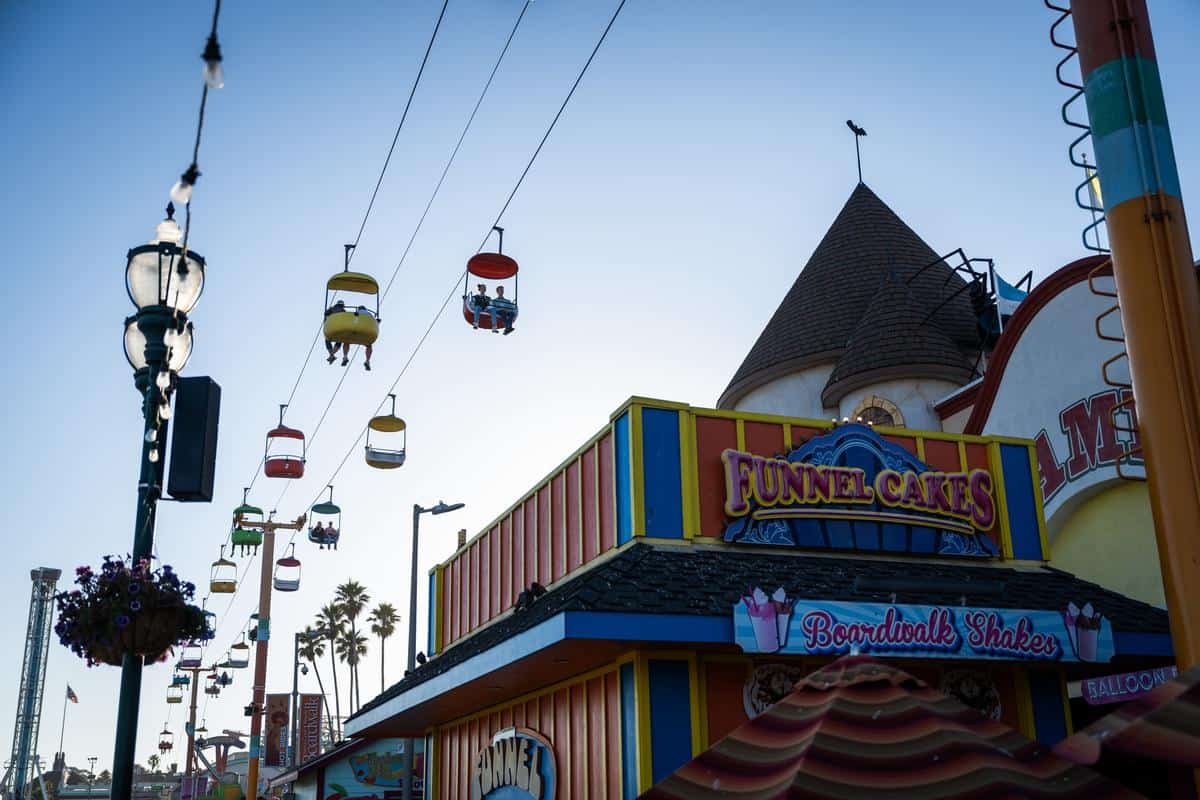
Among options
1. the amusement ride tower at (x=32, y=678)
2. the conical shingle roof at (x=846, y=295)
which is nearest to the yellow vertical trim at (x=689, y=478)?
the conical shingle roof at (x=846, y=295)

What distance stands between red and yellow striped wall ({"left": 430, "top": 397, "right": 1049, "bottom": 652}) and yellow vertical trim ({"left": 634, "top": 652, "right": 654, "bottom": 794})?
1.57 meters

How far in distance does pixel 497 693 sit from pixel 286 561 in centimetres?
1837

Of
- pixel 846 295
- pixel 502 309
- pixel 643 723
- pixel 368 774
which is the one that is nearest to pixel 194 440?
pixel 643 723

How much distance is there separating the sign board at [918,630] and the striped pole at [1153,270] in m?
3.01

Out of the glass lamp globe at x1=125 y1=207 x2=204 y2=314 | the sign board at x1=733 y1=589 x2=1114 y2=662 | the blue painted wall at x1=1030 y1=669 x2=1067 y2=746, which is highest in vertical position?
the glass lamp globe at x1=125 y1=207 x2=204 y2=314

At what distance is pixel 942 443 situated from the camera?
14594 millimetres

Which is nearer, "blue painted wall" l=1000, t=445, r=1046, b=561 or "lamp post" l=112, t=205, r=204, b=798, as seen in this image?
"lamp post" l=112, t=205, r=204, b=798

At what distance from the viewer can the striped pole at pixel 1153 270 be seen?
8.37m

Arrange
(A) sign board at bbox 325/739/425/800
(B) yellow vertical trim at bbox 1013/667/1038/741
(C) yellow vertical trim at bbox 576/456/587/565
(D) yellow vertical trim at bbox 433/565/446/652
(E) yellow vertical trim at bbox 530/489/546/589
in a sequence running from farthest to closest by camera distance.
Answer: (A) sign board at bbox 325/739/425/800 → (D) yellow vertical trim at bbox 433/565/446/652 → (E) yellow vertical trim at bbox 530/489/546/589 → (C) yellow vertical trim at bbox 576/456/587/565 → (B) yellow vertical trim at bbox 1013/667/1038/741

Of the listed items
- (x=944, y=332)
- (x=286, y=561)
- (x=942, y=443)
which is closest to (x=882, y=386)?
(x=944, y=332)

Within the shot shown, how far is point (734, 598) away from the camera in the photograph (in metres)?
11.1

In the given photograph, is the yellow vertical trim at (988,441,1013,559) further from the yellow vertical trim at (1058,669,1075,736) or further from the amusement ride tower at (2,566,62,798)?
the amusement ride tower at (2,566,62,798)

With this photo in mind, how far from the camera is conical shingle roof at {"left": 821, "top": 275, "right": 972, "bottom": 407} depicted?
23266 millimetres

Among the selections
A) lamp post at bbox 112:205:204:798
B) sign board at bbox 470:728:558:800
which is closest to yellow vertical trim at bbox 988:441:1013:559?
sign board at bbox 470:728:558:800
